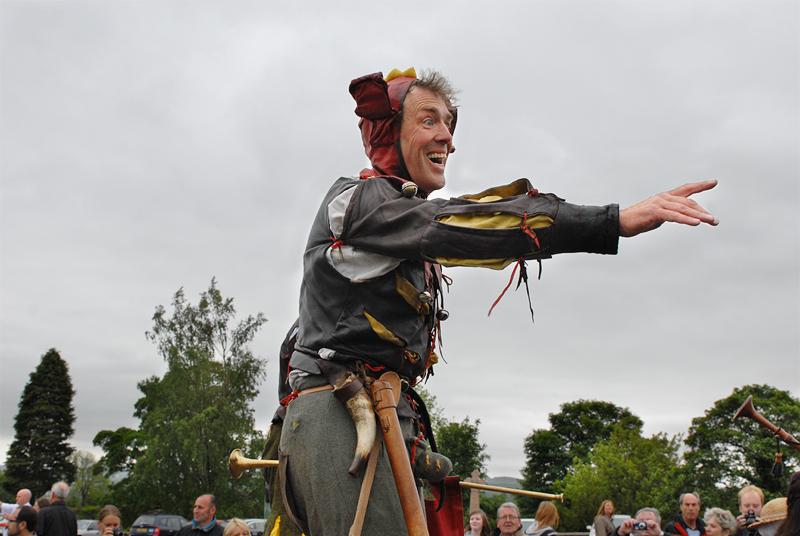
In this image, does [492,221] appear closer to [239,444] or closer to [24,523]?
[24,523]

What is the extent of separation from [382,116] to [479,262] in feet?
3.50

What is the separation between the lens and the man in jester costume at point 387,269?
114 inches

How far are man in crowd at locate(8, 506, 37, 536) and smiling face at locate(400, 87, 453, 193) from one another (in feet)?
29.7

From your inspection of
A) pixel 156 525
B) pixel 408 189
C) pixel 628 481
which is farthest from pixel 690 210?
pixel 628 481

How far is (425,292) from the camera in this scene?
133 inches

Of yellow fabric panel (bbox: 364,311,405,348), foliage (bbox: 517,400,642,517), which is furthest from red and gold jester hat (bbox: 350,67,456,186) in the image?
foliage (bbox: 517,400,642,517)

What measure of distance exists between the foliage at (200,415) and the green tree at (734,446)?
30.9 meters

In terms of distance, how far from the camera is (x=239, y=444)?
40656 millimetres

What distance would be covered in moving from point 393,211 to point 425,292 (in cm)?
43

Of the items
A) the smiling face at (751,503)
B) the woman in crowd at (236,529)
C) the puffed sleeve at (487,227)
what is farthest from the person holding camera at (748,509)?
the puffed sleeve at (487,227)

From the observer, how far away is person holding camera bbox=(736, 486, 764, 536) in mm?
8773

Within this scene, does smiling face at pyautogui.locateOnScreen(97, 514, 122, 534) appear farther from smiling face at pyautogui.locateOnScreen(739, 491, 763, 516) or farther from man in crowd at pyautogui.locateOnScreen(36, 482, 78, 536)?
smiling face at pyautogui.locateOnScreen(739, 491, 763, 516)

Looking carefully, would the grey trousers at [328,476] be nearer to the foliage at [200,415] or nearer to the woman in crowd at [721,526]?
the woman in crowd at [721,526]

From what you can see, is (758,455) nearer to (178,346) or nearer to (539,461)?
(539,461)
